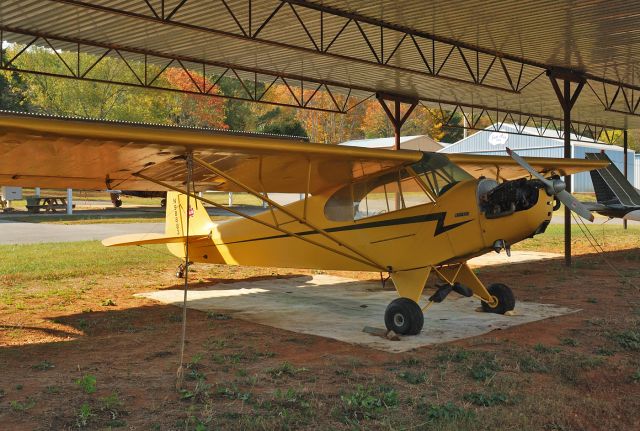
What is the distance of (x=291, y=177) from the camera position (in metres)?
9.52

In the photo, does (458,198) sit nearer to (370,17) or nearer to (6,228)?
(370,17)

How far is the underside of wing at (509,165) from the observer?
34.2 ft

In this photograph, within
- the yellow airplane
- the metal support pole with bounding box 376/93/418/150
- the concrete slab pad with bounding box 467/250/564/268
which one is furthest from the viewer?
the metal support pole with bounding box 376/93/418/150

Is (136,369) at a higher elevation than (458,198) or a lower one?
lower

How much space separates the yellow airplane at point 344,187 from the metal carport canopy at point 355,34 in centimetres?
312

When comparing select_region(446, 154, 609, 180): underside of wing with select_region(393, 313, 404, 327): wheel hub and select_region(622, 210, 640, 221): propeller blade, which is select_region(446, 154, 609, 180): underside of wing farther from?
select_region(622, 210, 640, 221): propeller blade

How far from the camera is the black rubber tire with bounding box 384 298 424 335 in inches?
319

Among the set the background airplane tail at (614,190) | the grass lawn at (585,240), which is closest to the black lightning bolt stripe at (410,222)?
the grass lawn at (585,240)

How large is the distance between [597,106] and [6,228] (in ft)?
82.2

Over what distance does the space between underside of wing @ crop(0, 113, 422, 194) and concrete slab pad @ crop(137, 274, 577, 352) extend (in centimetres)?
208

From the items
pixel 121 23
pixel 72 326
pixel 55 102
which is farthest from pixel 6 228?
pixel 55 102

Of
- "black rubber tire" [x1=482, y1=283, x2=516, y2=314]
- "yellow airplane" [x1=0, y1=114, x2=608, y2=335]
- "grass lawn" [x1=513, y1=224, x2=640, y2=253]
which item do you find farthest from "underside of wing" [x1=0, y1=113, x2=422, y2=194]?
"grass lawn" [x1=513, y1=224, x2=640, y2=253]

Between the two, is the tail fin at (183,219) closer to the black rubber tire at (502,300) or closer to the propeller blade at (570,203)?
the black rubber tire at (502,300)

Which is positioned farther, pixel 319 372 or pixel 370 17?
pixel 370 17
